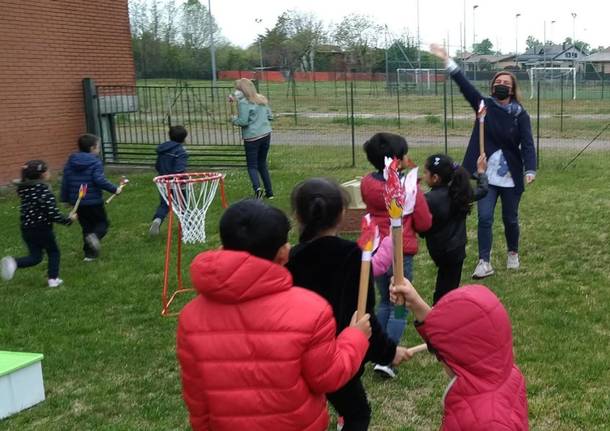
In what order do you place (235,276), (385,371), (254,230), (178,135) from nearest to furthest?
(235,276) → (254,230) → (385,371) → (178,135)

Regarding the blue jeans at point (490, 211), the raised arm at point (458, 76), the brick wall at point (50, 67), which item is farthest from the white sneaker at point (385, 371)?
the brick wall at point (50, 67)

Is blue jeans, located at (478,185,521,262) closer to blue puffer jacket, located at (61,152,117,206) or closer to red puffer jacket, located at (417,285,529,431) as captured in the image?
blue puffer jacket, located at (61,152,117,206)

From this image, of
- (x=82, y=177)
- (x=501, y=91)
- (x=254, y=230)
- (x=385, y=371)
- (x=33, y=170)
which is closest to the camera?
(x=254, y=230)

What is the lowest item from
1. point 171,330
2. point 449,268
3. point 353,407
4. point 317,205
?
point 171,330

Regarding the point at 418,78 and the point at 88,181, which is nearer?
the point at 88,181

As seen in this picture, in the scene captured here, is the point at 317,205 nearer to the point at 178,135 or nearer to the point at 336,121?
the point at 178,135

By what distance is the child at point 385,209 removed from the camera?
13.1 feet

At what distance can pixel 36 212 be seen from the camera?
688 centimetres

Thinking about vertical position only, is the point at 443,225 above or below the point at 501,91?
below

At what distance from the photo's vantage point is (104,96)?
15.3 meters

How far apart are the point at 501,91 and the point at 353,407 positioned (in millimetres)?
4122

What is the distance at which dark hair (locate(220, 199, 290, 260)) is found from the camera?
2395 millimetres

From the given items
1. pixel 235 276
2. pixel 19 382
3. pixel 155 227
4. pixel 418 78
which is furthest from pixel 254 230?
pixel 418 78

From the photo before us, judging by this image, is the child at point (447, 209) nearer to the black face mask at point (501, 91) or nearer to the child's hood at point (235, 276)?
the black face mask at point (501, 91)
